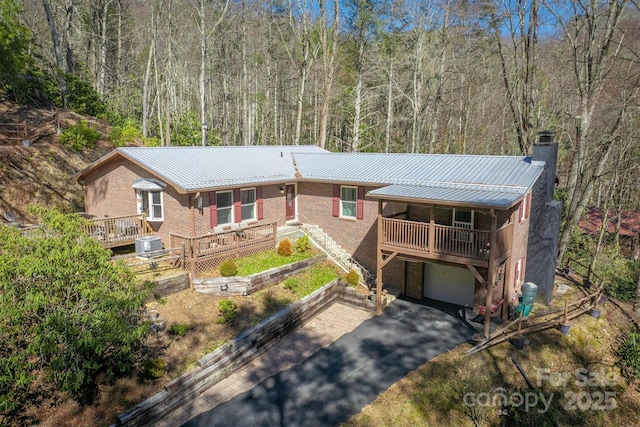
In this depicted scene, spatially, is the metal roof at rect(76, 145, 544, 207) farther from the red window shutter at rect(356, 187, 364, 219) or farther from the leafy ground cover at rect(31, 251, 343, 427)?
the leafy ground cover at rect(31, 251, 343, 427)

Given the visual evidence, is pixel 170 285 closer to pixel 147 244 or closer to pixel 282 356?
pixel 147 244

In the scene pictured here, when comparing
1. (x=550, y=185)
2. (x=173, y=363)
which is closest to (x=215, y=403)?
(x=173, y=363)

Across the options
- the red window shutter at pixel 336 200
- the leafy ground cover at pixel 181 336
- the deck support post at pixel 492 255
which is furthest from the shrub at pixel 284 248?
the deck support post at pixel 492 255

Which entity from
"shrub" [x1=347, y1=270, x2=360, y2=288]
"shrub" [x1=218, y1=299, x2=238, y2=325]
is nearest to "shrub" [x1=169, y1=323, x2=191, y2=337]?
"shrub" [x1=218, y1=299, x2=238, y2=325]

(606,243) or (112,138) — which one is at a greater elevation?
(112,138)

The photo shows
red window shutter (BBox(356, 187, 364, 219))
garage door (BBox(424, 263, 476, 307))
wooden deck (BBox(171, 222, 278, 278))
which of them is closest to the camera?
wooden deck (BBox(171, 222, 278, 278))

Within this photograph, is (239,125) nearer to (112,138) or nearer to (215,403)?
(112,138)

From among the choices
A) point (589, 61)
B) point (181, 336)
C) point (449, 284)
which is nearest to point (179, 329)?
point (181, 336)
